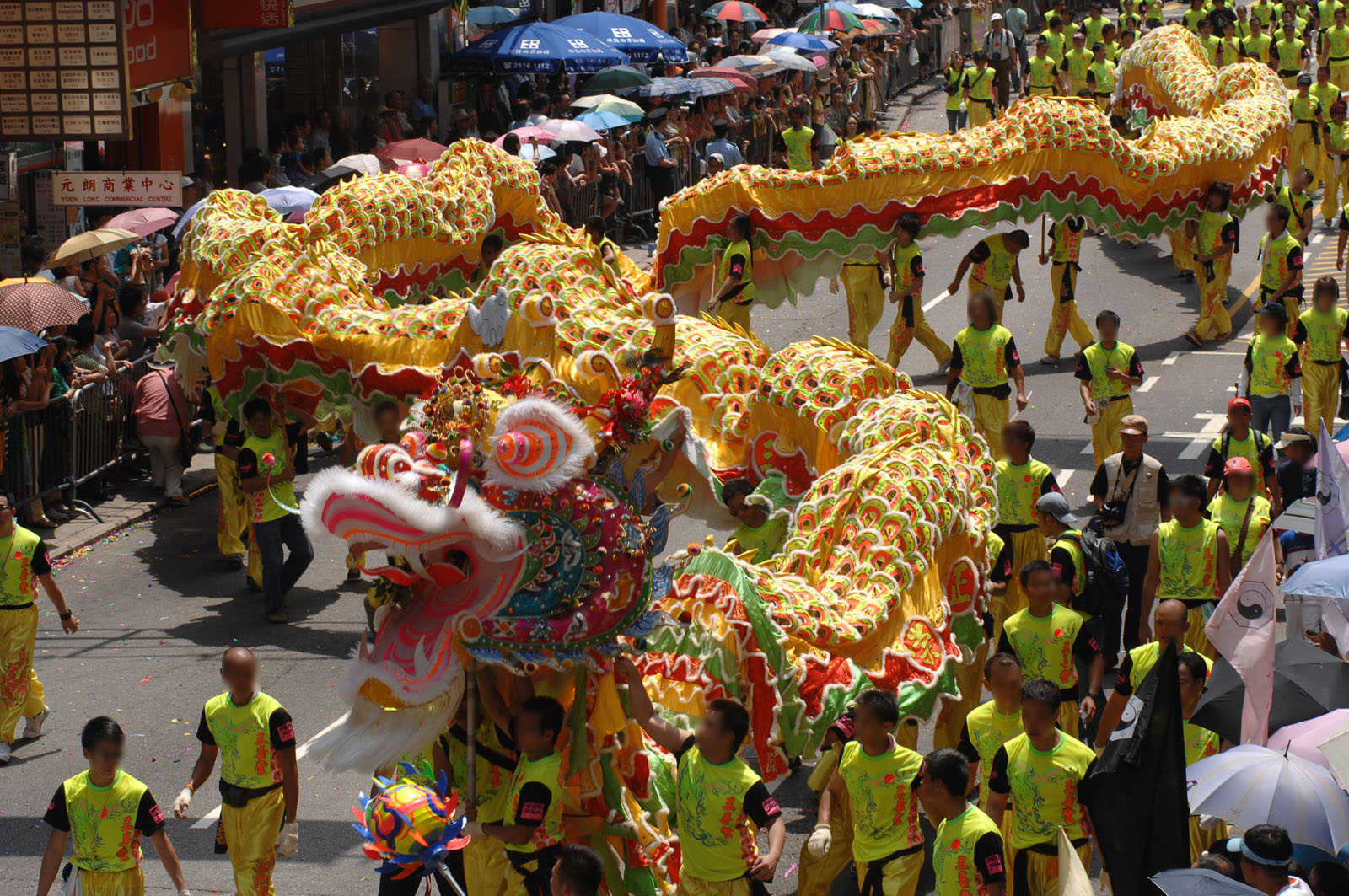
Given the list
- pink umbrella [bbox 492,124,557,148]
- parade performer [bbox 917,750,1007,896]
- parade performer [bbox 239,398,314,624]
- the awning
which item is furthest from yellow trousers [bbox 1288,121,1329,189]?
parade performer [bbox 917,750,1007,896]

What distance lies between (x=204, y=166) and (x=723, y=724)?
15998mm

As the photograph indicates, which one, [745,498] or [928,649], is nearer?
[928,649]

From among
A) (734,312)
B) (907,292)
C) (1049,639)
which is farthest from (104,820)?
(907,292)

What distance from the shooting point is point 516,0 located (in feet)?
102

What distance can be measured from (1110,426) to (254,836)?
787 cm

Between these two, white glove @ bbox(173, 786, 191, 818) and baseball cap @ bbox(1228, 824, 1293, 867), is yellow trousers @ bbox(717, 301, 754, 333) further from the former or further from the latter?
baseball cap @ bbox(1228, 824, 1293, 867)

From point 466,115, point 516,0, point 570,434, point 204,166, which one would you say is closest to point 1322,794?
point 570,434

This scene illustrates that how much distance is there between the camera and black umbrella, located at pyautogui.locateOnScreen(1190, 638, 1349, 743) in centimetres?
782

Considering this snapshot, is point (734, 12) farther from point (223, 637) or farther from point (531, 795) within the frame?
point (531, 795)

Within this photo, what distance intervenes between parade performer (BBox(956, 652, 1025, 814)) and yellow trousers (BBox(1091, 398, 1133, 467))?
5854 mm

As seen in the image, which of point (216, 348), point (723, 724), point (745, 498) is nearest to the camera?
point (723, 724)

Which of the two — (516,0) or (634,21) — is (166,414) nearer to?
(634,21)

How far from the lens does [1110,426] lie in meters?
13.7

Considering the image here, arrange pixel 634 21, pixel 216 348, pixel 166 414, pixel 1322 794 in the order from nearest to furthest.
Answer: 1. pixel 1322 794
2. pixel 216 348
3. pixel 166 414
4. pixel 634 21
